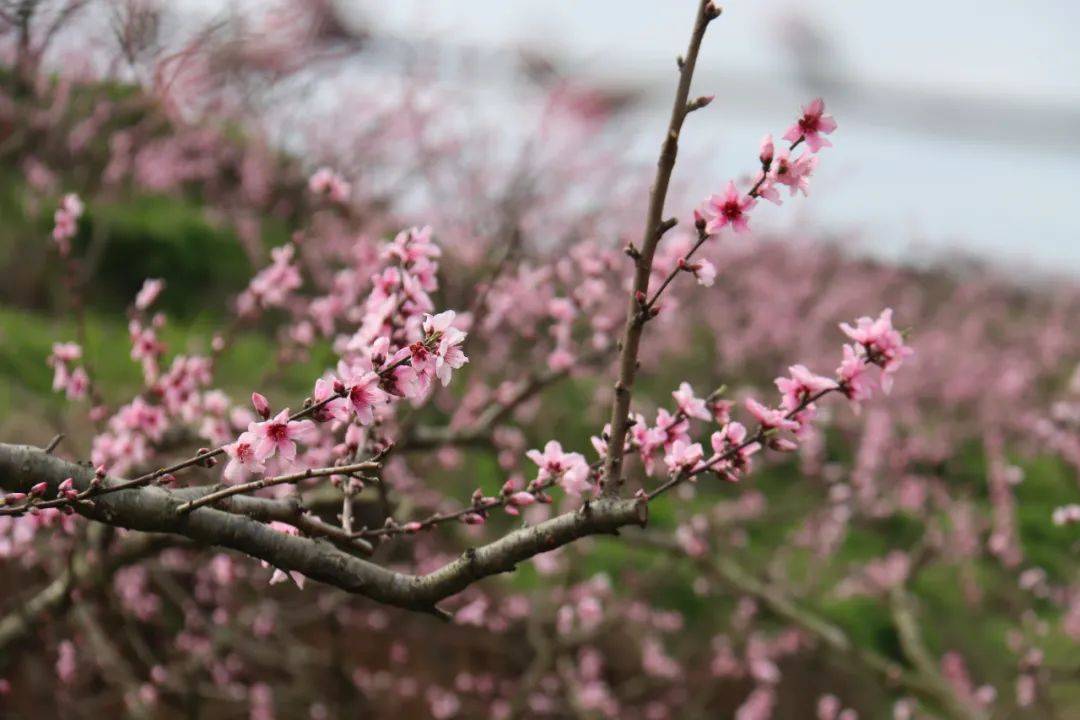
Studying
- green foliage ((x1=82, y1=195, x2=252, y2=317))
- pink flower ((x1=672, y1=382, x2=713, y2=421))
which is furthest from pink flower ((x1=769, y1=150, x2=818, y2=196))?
green foliage ((x1=82, y1=195, x2=252, y2=317))

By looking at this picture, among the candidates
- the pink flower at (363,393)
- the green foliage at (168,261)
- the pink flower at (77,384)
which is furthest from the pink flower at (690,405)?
the green foliage at (168,261)

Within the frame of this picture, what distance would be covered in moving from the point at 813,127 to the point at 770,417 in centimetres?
60

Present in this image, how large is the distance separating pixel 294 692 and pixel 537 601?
178 cm

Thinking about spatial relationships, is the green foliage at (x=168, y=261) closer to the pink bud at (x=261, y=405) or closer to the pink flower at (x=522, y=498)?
the pink flower at (x=522, y=498)

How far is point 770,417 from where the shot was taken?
73.2 inches

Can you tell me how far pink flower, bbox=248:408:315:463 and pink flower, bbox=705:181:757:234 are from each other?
921 millimetres

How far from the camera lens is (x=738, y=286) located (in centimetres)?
1523

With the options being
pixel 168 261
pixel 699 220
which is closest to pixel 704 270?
pixel 699 220

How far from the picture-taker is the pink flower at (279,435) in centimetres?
161

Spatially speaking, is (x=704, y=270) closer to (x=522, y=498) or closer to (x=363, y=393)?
(x=522, y=498)

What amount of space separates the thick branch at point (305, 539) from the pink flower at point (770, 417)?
→ 1.08 feet

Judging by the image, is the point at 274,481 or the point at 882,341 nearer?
the point at 274,481

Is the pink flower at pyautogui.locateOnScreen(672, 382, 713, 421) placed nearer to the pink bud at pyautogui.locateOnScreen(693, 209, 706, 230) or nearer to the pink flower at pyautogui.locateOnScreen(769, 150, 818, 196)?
the pink bud at pyautogui.locateOnScreen(693, 209, 706, 230)

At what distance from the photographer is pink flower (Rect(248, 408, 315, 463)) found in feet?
5.27
